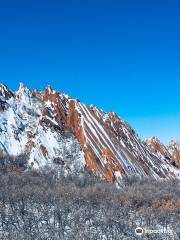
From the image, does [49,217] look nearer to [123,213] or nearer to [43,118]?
[123,213]

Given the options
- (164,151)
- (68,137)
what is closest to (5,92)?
(68,137)

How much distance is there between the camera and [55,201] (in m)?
101

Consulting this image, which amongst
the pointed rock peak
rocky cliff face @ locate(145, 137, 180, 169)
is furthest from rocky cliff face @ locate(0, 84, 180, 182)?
rocky cliff face @ locate(145, 137, 180, 169)

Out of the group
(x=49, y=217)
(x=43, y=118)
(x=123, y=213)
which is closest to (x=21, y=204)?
(x=49, y=217)

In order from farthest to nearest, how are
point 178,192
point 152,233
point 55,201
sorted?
point 178,192 → point 55,201 → point 152,233

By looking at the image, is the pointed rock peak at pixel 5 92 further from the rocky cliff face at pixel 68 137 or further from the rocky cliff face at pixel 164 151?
the rocky cliff face at pixel 164 151

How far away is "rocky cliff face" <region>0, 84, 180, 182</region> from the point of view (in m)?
125

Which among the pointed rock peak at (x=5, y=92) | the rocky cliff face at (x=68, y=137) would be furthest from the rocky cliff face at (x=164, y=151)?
the pointed rock peak at (x=5, y=92)

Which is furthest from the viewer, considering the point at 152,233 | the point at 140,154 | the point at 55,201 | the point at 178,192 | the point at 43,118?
the point at 140,154

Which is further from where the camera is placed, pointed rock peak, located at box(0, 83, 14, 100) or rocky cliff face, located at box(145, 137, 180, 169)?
rocky cliff face, located at box(145, 137, 180, 169)

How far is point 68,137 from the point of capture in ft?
431

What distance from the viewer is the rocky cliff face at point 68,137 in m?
125

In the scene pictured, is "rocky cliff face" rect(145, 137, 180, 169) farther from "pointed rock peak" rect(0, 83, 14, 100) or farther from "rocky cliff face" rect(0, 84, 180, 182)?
"pointed rock peak" rect(0, 83, 14, 100)

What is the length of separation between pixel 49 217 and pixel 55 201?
5255mm
